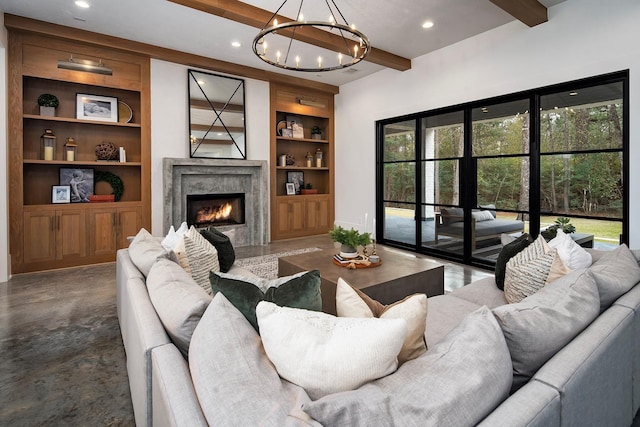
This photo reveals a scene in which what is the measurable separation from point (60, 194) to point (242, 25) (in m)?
3.34

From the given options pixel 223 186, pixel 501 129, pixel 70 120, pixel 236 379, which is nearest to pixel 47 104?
pixel 70 120

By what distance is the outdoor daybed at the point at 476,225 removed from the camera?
4629 millimetres

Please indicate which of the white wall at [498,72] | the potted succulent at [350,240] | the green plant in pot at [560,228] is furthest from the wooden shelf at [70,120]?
the green plant in pot at [560,228]

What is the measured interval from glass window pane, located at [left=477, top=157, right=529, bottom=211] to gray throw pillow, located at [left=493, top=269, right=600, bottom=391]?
339 cm

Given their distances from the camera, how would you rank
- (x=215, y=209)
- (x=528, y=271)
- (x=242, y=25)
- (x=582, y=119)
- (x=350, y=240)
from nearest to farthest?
(x=528, y=271)
(x=350, y=240)
(x=582, y=119)
(x=242, y=25)
(x=215, y=209)

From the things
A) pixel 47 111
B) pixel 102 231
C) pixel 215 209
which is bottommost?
pixel 102 231

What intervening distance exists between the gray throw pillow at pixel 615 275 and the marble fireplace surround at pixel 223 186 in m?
5.18

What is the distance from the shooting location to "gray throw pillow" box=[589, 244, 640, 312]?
1.51 metres

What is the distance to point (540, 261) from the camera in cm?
193

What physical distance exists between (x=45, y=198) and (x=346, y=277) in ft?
15.0

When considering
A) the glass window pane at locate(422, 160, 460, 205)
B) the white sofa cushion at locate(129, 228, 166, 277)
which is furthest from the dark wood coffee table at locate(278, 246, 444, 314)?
the glass window pane at locate(422, 160, 460, 205)

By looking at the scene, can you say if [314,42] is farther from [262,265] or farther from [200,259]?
[200,259]

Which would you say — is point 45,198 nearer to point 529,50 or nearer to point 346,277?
point 346,277

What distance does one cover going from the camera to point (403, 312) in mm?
1085
